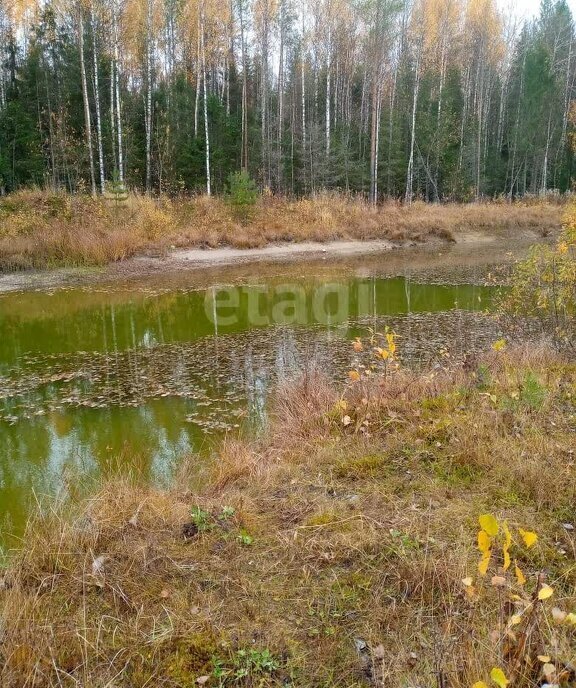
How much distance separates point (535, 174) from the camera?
1406 inches

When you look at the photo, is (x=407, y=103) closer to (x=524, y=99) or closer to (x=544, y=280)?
(x=524, y=99)

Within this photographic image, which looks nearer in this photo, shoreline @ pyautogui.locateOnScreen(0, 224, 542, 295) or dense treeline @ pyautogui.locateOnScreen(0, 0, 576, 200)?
shoreline @ pyautogui.locateOnScreen(0, 224, 542, 295)

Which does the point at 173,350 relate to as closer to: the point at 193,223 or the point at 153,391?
the point at 153,391

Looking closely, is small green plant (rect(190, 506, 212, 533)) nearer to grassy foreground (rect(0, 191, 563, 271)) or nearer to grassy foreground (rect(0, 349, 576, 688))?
grassy foreground (rect(0, 349, 576, 688))

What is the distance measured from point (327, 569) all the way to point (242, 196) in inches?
792

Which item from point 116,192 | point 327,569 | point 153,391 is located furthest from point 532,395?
point 116,192

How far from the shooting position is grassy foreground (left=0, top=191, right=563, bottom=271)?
1702 centimetres

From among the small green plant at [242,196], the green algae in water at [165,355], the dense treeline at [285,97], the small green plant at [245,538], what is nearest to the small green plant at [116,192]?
the dense treeline at [285,97]

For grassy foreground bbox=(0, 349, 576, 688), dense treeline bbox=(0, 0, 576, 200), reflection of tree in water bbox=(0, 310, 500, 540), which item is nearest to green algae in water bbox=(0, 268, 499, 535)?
reflection of tree in water bbox=(0, 310, 500, 540)

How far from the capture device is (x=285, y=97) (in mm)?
32906

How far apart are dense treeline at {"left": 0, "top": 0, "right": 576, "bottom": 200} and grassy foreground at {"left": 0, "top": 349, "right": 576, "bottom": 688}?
62.5ft

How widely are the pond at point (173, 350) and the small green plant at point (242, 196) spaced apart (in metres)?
5.51

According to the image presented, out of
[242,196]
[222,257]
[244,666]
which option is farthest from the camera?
[242,196]

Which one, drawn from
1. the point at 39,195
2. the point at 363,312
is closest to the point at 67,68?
the point at 39,195
